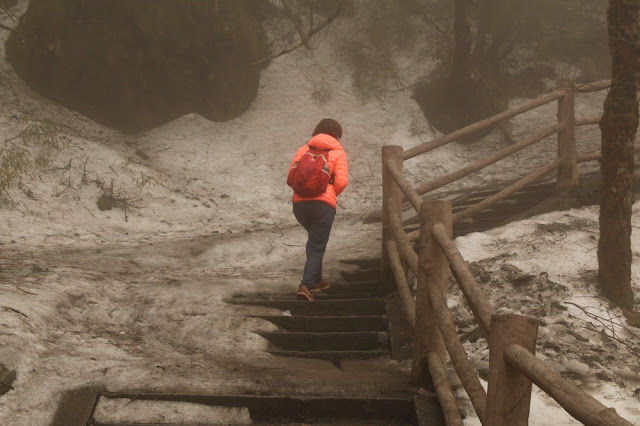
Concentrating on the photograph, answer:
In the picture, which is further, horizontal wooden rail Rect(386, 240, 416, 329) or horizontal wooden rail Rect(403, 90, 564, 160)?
horizontal wooden rail Rect(403, 90, 564, 160)

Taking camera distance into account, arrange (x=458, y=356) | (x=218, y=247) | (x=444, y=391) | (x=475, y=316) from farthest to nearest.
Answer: (x=218, y=247), (x=444, y=391), (x=458, y=356), (x=475, y=316)

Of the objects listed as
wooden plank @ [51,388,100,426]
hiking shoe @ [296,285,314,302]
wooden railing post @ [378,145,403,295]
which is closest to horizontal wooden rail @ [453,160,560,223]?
wooden railing post @ [378,145,403,295]

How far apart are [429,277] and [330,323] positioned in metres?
1.88

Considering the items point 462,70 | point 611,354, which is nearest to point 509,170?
point 462,70

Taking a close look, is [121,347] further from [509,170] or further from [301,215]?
[509,170]

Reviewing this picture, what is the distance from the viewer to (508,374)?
2357 millimetres

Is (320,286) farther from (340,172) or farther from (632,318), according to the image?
(632,318)

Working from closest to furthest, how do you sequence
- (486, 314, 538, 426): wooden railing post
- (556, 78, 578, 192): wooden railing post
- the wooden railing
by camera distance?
the wooden railing, (486, 314, 538, 426): wooden railing post, (556, 78, 578, 192): wooden railing post

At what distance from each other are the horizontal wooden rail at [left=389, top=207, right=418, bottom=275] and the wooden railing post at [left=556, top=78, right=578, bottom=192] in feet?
8.59

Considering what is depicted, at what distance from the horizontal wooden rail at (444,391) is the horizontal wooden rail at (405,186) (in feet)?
3.26

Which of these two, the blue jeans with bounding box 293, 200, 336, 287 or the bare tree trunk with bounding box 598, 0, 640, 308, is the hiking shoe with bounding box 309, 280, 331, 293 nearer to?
the blue jeans with bounding box 293, 200, 336, 287

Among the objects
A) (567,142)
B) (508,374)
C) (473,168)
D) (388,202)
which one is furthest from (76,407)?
(567,142)

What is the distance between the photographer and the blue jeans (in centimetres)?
579

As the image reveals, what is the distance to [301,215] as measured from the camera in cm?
588
